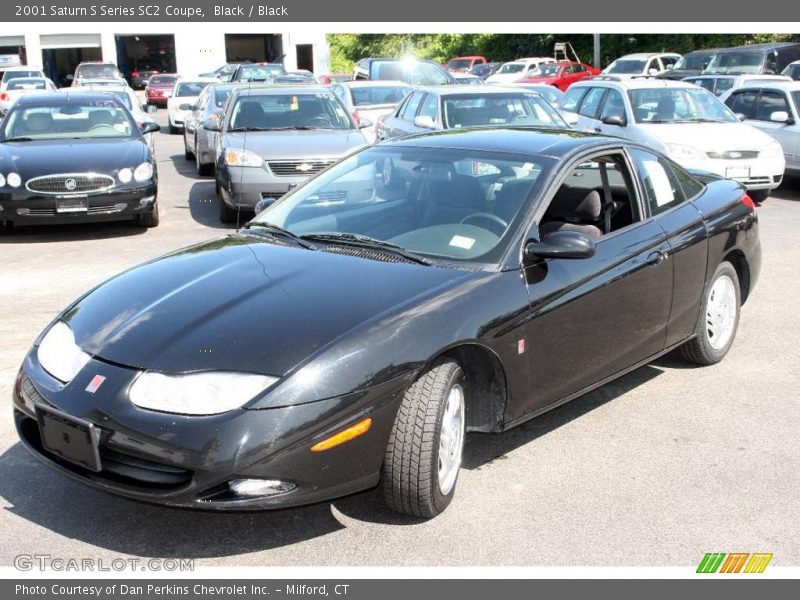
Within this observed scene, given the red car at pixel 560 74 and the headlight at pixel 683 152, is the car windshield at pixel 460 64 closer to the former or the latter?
the red car at pixel 560 74

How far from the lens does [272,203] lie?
552 cm

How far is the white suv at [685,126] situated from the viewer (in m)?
12.5

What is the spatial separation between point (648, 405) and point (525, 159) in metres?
1.57

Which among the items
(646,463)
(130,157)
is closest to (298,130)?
(130,157)

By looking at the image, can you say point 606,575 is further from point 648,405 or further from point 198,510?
point 648,405

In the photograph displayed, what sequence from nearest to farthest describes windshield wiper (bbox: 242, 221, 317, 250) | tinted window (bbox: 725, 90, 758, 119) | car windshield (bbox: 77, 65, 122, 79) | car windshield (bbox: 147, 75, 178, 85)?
windshield wiper (bbox: 242, 221, 317, 250)
tinted window (bbox: 725, 90, 758, 119)
car windshield (bbox: 77, 65, 122, 79)
car windshield (bbox: 147, 75, 178, 85)

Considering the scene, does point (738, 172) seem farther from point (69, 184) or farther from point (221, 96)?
point (221, 96)

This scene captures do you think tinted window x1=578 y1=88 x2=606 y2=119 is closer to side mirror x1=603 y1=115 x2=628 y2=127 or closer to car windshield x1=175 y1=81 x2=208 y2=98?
side mirror x1=603 y1=115 x2=628 y2=127

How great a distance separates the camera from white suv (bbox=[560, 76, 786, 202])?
1255cm

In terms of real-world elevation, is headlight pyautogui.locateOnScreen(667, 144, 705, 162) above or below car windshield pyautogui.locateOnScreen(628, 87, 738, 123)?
below

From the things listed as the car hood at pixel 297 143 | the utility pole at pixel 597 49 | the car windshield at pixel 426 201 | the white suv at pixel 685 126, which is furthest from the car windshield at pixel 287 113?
the utility pole at pixel 597 49

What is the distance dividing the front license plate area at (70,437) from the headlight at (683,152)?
1024cm

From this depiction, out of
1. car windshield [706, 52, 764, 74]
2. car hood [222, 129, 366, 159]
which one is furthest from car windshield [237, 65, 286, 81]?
car hood [222, 129, 366, 159]
